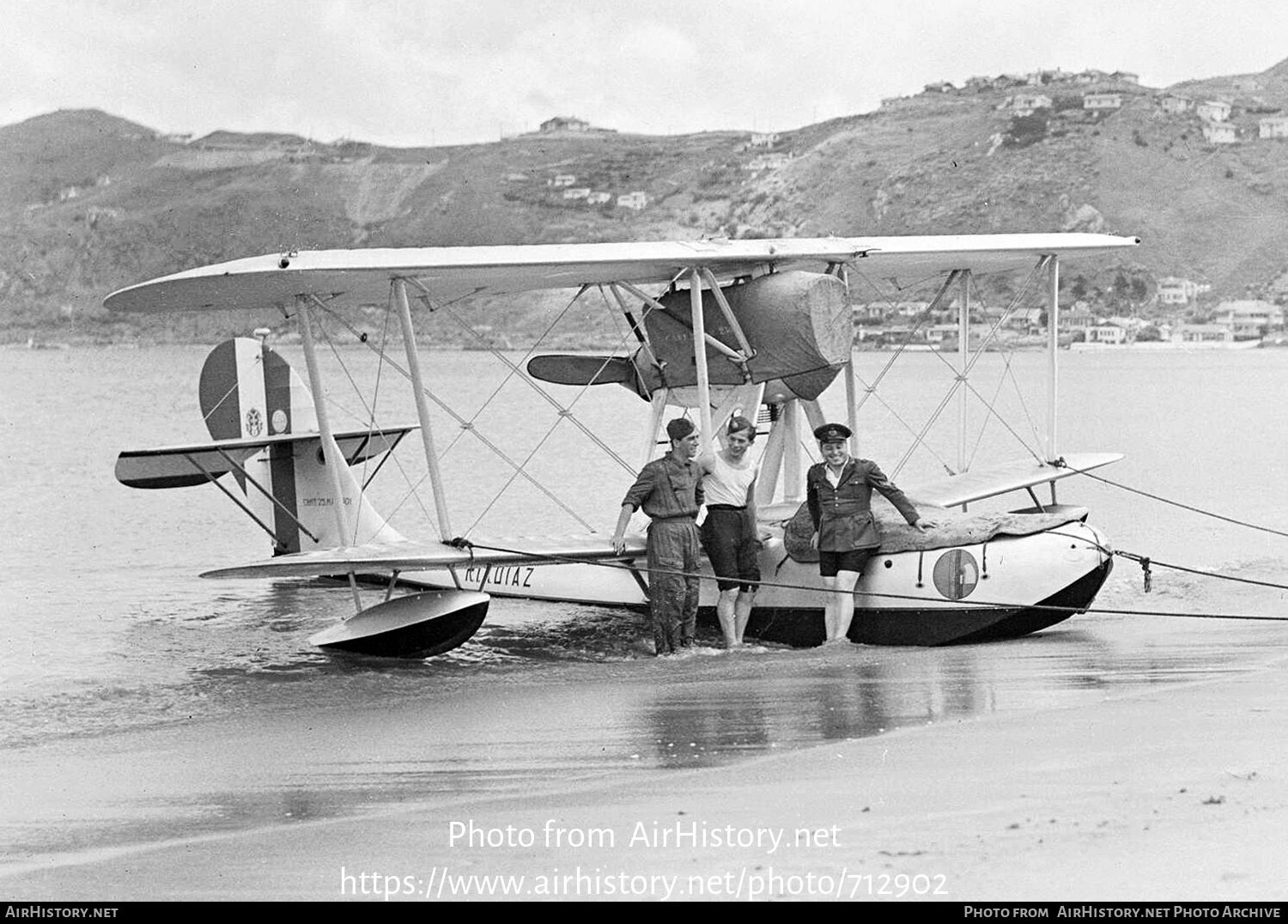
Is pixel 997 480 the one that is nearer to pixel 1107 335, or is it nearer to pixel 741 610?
pixel 741 610

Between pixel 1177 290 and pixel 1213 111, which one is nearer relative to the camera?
pixel 1177 290

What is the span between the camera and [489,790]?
24.3 feet

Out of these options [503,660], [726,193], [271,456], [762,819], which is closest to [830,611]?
[503,660]

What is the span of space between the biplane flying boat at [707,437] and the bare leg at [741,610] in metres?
0.26

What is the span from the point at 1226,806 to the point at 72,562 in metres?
18.7

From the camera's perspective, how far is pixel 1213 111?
557 feet

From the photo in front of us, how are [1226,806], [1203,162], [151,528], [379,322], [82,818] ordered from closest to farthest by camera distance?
[1226,806]
[82,818]
[151,528]
[379,322]
[1203,162]

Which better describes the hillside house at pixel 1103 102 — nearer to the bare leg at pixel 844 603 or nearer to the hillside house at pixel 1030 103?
the hillside house at pixel 1030 103

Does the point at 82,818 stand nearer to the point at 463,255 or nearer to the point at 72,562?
the point at 463,255

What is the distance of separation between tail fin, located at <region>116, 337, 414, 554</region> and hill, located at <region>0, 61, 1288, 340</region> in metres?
107

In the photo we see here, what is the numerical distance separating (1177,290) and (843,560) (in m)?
138

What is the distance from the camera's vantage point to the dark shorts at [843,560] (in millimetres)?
11430

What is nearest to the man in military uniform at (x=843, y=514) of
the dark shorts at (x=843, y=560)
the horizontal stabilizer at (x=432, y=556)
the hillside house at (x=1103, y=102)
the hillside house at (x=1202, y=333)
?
the dark shorts at (x=843, y=560)

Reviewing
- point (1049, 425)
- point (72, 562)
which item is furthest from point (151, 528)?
point (1049, 425)
